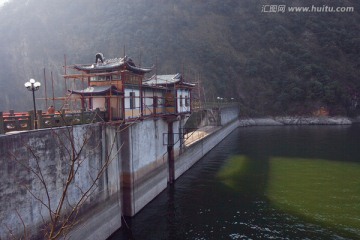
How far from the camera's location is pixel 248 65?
9562 centimetres

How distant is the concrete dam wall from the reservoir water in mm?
1790

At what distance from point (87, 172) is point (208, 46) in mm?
87692

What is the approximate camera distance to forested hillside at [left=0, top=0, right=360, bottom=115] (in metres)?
85.5

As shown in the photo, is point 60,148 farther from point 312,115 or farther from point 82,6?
point 82,6

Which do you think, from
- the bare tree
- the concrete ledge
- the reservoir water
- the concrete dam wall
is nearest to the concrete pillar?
the concrete dam wall

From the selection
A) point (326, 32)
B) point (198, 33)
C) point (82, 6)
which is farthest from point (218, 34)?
point (82, 6)

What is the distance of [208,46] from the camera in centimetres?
9812

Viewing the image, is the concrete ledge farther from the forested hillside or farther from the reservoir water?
the forested hillside

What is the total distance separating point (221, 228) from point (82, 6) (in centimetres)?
10429

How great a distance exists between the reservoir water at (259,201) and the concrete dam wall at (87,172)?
179 cm

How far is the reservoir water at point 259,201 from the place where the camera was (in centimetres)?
1856

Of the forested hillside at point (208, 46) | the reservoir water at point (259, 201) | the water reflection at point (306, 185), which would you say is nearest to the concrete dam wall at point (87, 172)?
the reservoir water at point (259, 201)

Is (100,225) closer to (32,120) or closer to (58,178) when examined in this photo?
(58,178)

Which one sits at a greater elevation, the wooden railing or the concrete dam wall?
the wooden railing
